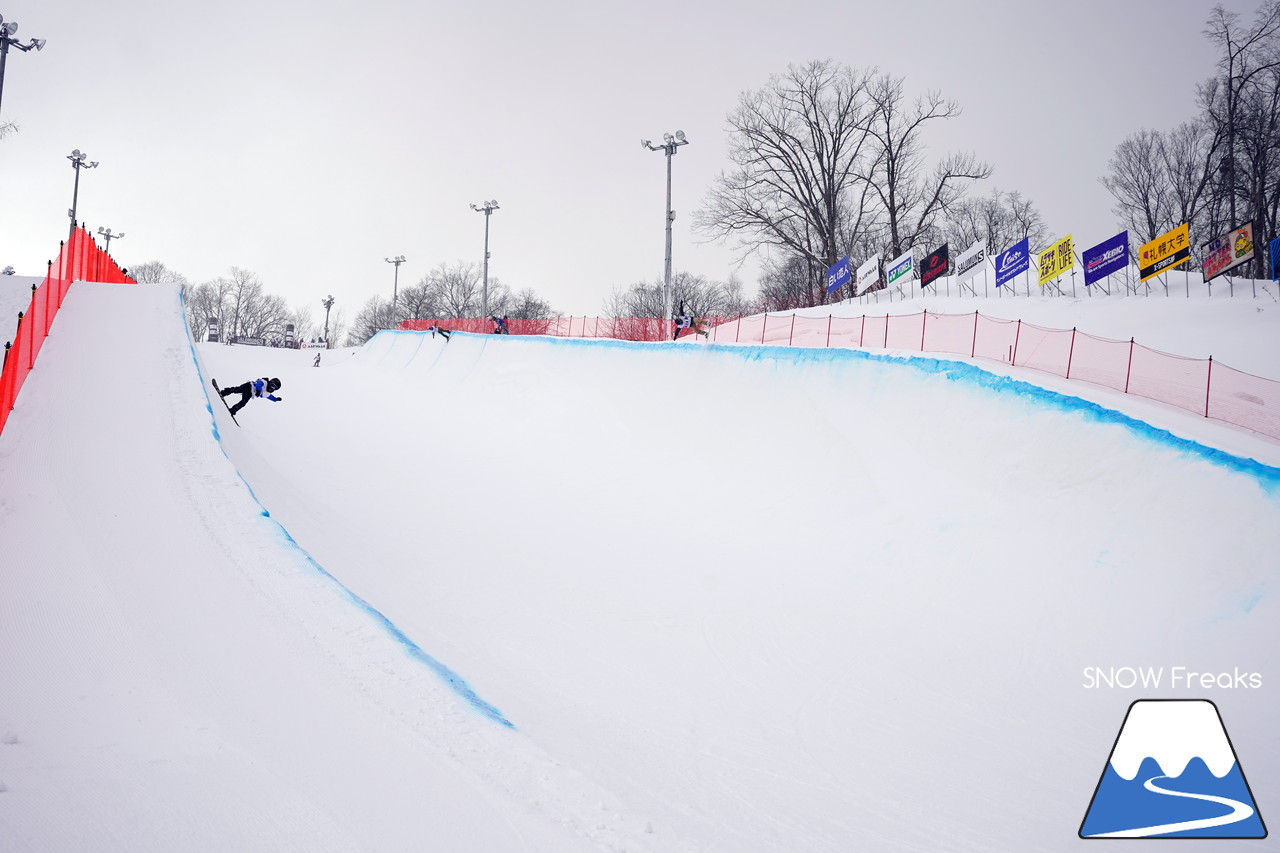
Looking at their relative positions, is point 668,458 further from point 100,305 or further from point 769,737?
point 100,305

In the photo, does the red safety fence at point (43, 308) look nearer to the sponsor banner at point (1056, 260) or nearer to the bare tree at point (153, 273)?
the sponsor banner at point (1056, 260)

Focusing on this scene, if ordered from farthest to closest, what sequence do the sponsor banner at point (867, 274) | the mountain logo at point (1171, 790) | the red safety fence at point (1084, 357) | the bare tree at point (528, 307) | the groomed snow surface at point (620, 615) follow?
the bare tree at point (528, 307), the sponsor banner at point (867, 274), the red safety fence at point (1084, 357), the mountain logo at point (1171, 790), the groomed snow surface at point (620, 615)

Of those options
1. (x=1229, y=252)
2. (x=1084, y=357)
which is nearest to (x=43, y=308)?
(x=1084, y=357)

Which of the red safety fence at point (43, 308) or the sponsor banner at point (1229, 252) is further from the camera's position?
the sponsor banner at point (1229, 252)

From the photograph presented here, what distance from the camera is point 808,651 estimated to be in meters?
7.44

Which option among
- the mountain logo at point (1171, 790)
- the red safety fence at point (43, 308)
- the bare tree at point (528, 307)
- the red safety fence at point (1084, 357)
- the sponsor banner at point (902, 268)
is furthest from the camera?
the bare tree at point (528, 307)

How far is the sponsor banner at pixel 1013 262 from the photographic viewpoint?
950 inches

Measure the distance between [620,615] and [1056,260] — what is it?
23129mm

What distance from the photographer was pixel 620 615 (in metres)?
7.97

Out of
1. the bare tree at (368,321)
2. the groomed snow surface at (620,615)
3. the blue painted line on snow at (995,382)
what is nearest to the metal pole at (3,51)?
the groomed snow surface at (620,615)

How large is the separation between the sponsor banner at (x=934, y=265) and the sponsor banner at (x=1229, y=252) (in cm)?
859

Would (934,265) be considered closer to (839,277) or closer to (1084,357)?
(839,277)

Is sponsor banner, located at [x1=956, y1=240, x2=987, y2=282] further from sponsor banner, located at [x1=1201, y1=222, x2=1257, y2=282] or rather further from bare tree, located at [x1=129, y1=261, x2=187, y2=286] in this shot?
bare tree, located at [x1=129, y1=261, x2=187, y2=286]

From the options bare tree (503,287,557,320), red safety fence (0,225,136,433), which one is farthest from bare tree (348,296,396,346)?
red safety fence (0,225,136,433)
